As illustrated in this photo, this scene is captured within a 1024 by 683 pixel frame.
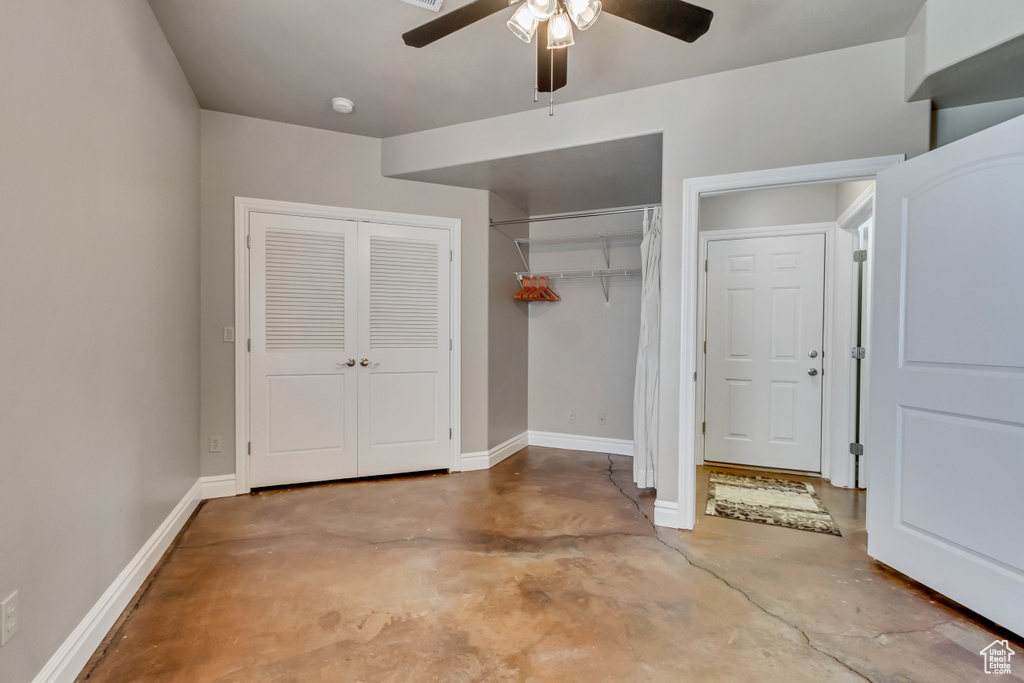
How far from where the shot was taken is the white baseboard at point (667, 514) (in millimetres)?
2828

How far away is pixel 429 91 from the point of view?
2963 mm

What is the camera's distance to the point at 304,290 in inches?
138

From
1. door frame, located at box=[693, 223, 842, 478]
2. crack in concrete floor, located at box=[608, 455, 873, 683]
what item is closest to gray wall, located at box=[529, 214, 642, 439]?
door frame, located at box=[693, 223, 842, 478]

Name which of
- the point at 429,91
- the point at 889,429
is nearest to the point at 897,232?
the point at 889,429

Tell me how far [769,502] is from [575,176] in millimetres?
2734

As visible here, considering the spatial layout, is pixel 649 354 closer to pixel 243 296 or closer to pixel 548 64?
pixel 548 64

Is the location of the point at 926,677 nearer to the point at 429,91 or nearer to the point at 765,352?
the point at 765,352

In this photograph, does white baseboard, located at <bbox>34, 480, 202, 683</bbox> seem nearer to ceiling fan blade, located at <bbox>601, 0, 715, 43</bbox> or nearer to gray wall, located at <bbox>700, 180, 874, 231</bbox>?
ceiling fan blade, located at <bbox>601, 0, 715, 43</bbox>

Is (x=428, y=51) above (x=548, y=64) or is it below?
above

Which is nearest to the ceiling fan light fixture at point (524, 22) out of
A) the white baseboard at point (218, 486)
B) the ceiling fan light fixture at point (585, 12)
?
the ceiling fan light fixture at point (585, 12)

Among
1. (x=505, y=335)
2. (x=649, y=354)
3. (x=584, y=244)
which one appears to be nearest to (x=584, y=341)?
(x=505, y=335)

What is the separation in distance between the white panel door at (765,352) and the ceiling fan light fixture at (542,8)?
118 inches

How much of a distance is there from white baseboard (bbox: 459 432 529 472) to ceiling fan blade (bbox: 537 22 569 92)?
2901 mm

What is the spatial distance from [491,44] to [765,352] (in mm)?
3172
